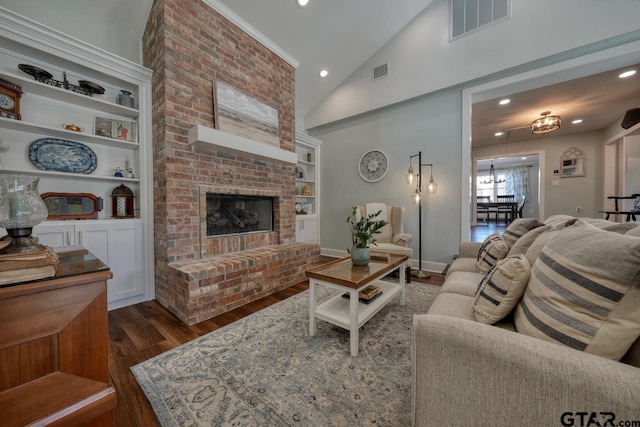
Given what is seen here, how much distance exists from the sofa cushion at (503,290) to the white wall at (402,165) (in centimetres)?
263

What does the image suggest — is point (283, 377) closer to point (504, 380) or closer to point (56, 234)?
point (504, 380)

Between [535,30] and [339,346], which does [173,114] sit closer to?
[339,346]

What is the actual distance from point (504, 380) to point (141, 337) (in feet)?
7.28

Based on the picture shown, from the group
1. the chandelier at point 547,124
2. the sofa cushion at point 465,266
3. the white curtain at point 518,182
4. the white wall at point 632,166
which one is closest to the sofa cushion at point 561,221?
the sofa cushion at point 465,266

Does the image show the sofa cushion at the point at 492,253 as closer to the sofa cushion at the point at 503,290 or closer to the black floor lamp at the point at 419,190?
the sofa cushion at the point at 503,290

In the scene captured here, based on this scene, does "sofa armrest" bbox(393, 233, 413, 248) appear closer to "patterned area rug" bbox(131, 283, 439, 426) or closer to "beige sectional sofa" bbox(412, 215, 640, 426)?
"patterned area rug" bbox(131, 283, 439, 426)

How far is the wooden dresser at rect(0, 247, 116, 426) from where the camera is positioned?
2.33 ft

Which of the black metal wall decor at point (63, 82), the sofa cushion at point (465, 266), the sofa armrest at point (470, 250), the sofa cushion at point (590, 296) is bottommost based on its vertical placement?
the sofa cushion at point (465, 266)

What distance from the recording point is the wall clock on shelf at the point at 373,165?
4.02 m

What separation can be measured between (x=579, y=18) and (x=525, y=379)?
381 cm

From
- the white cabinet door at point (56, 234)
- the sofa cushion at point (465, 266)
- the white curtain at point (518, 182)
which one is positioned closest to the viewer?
the white cabinet door at point (56, 234)

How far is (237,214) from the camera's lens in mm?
3014

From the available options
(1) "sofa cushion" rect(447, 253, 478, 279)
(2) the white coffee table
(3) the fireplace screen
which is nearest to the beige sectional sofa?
(2) the white coffee table

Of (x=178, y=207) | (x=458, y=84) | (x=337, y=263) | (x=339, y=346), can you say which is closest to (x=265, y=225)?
(x=178, y=207)
